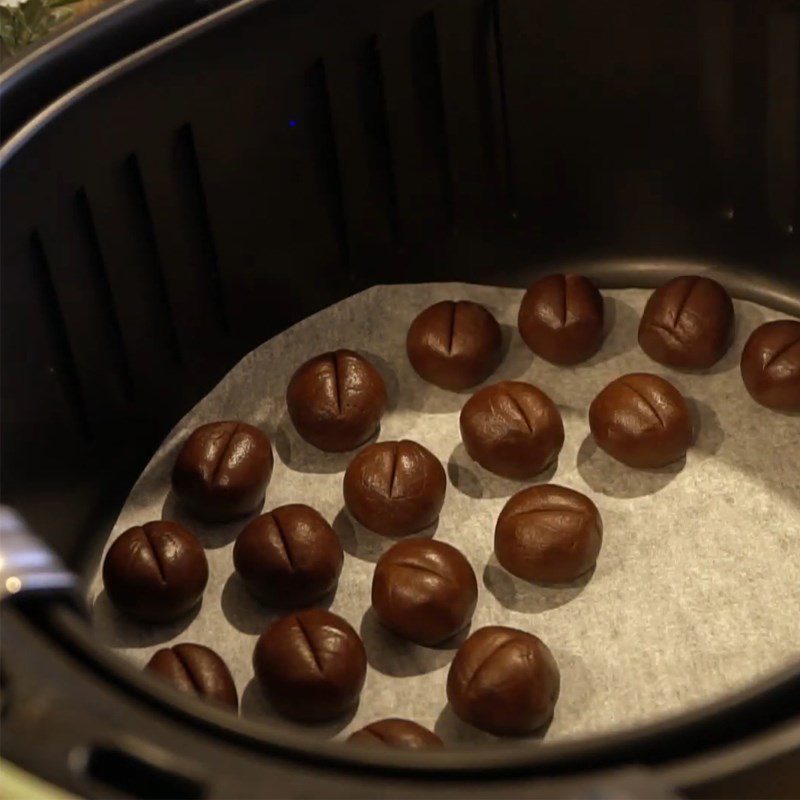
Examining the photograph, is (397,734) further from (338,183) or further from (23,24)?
(23,24)

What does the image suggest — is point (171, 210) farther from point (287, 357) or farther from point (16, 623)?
point (16, 623)

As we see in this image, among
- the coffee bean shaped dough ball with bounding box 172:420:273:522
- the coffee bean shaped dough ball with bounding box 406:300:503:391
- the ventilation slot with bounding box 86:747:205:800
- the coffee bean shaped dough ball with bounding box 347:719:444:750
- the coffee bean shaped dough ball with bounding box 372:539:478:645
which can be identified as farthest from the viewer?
the coffee bean shaped dough ball with bounding box 406:300:503:391

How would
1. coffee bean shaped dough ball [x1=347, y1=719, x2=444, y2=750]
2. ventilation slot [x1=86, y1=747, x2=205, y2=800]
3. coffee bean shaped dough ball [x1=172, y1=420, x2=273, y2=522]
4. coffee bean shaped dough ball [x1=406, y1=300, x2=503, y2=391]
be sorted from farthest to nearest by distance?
coffee bean shaped dough ball [x1=406, y1=300, x2=503, y2=391] < coffee bean shaped dough ball [x1=172, y1=420, x2=273, y2=522] < coffee bean shaped dough ball [x1=347, y1=719, x2=444, y2=750] < ventilation slot [x1=86, y1=747, x2=205, y2=800]

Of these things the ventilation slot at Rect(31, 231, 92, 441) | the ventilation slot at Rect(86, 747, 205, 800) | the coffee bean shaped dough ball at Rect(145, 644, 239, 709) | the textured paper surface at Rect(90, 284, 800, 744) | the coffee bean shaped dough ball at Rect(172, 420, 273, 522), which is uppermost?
the ventilation slot at Rect(86, 747, 205, 800)

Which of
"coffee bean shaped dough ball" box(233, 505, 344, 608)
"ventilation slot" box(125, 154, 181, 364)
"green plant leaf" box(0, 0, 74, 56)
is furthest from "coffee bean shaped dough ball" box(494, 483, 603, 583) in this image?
"green plant leaf" box(0, 0, 74, 56)

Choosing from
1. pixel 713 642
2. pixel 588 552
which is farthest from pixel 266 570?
pixel 713 642

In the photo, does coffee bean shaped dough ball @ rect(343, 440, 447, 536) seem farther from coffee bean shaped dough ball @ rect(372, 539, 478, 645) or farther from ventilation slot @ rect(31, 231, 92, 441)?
ventilation slot @ rect(31, 231, 92, 441)

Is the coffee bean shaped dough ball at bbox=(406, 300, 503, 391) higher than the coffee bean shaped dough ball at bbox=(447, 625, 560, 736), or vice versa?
the coffee bean shaped dough ball at bbox=(406, 300, 503, 391)

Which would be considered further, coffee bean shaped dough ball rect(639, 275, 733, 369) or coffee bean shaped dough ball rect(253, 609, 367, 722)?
coffee bean shaped dough ball rect(639, 275, 733, 369)

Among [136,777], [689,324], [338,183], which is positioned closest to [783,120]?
[689,324]
